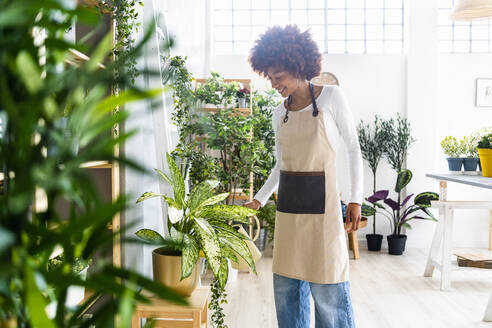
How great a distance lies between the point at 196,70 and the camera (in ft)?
16.1

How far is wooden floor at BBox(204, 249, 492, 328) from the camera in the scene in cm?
312

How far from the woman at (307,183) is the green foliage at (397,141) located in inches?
142

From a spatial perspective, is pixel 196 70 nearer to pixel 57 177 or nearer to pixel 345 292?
pixel 345 292

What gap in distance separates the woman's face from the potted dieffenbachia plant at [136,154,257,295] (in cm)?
56

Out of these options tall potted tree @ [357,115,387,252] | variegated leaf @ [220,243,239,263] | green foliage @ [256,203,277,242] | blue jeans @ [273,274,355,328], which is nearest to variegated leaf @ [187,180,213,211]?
variegated leaf @ [220,243,239,263]

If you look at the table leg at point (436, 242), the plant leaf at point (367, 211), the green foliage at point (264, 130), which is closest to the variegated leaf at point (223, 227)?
the table leg at point (436, 242)

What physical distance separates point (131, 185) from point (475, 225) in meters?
4.58

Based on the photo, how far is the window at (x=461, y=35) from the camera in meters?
5.85

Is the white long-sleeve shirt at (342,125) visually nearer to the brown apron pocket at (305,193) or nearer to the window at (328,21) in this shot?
the brown apron pocket at (305,193)

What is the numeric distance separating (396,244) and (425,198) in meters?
0.59

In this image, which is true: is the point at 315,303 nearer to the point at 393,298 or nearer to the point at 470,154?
the point at 393,298

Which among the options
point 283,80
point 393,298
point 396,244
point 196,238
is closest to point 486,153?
point 393,298

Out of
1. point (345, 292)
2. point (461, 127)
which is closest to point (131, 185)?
point (345, 292)

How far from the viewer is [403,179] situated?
5.27 metres
